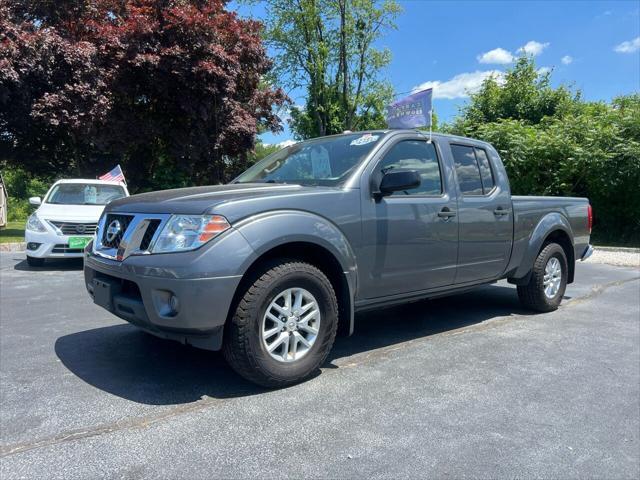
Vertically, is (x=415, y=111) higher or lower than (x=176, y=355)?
higher

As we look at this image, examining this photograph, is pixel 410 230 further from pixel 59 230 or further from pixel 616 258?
pixel 616 258

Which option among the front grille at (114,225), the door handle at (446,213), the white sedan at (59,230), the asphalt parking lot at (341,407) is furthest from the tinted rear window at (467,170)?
the white sedan at (59,230)

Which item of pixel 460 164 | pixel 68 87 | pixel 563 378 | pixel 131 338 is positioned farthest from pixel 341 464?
pixel 68 87

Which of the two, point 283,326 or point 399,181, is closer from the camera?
point 283,326

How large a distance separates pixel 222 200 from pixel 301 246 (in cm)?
64

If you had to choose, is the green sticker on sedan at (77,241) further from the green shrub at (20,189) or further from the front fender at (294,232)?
the green shrub at (20,189)

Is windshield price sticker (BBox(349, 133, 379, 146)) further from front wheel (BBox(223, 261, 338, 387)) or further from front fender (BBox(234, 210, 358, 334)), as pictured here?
front wheel (BBox(223, 261, 338, 387))

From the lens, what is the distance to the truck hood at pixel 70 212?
8.38 metres

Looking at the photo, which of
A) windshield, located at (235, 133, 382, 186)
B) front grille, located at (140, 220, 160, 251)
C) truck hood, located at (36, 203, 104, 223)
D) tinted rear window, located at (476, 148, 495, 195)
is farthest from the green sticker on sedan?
tinted rear window, located at (476, 148, 495, 195)

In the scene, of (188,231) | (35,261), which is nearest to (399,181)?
(188,231)

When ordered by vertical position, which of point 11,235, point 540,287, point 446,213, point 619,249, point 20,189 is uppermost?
point 446,213

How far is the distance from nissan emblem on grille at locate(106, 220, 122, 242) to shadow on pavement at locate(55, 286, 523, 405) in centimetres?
94

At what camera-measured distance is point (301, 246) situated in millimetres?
3482

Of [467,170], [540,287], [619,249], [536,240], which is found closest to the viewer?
[467,170]
